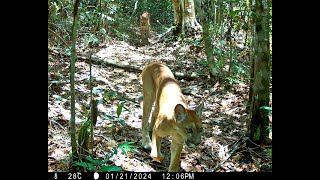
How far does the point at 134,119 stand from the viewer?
6227mm

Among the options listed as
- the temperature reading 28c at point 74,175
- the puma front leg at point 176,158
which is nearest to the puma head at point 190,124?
the puma front leg at point 176,158

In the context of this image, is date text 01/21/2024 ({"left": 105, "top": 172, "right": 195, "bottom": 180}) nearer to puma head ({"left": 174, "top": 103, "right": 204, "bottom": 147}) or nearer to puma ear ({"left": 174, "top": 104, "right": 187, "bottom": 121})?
puma head ({"left": 174, "top": 103, "right": 204, "bottom": 147})

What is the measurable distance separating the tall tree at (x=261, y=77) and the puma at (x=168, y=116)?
0.82 metres

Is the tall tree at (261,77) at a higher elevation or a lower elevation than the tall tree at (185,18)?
lower

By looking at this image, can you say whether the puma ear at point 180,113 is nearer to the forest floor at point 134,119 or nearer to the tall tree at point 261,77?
the forest floor at point 134,119

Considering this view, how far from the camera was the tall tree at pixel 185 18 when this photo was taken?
11688mm

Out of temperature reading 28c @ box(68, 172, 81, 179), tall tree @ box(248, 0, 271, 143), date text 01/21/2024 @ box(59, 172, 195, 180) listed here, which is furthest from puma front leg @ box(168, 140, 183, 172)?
temperature reading 28c @ box(68, 172, 81, 179)

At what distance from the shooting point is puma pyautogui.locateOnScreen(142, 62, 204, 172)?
4320 millimetres

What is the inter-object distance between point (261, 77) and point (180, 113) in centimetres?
127

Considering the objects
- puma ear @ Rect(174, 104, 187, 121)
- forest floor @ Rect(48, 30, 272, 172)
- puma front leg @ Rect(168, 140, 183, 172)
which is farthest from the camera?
forest floor @ Rect(48, 30, 272, 172)
